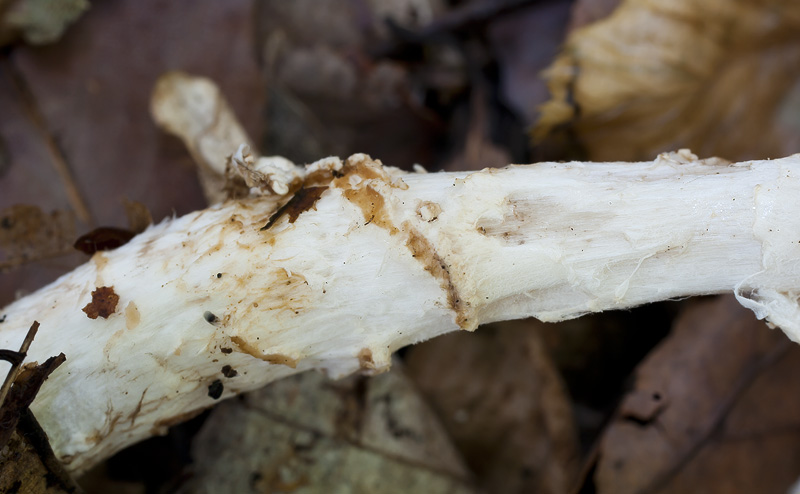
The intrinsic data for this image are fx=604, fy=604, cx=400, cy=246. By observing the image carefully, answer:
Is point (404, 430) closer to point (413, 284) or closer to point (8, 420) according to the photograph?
point (413, 284)

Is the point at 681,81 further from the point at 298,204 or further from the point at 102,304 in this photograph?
the point at 102,304

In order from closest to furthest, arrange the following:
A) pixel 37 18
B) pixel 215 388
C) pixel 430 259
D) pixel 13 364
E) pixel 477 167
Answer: pixel 13 364 → pixel 430 259 → pixel 215 388 → pixel 37 18 → pixel 477 167

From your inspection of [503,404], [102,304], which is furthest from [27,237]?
[503,404]

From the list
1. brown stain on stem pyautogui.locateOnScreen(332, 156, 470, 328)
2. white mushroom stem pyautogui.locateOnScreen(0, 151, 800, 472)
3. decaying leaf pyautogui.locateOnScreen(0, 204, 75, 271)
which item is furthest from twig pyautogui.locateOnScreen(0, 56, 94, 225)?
brown stain on stem pyautogui.locateOnScreen(332, 156, 470, 328)

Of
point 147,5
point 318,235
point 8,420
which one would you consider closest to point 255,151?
point 147,5

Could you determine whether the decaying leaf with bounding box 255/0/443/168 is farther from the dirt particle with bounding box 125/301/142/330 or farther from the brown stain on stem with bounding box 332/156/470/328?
the dirt particle with bounding box 125/301/142/330
